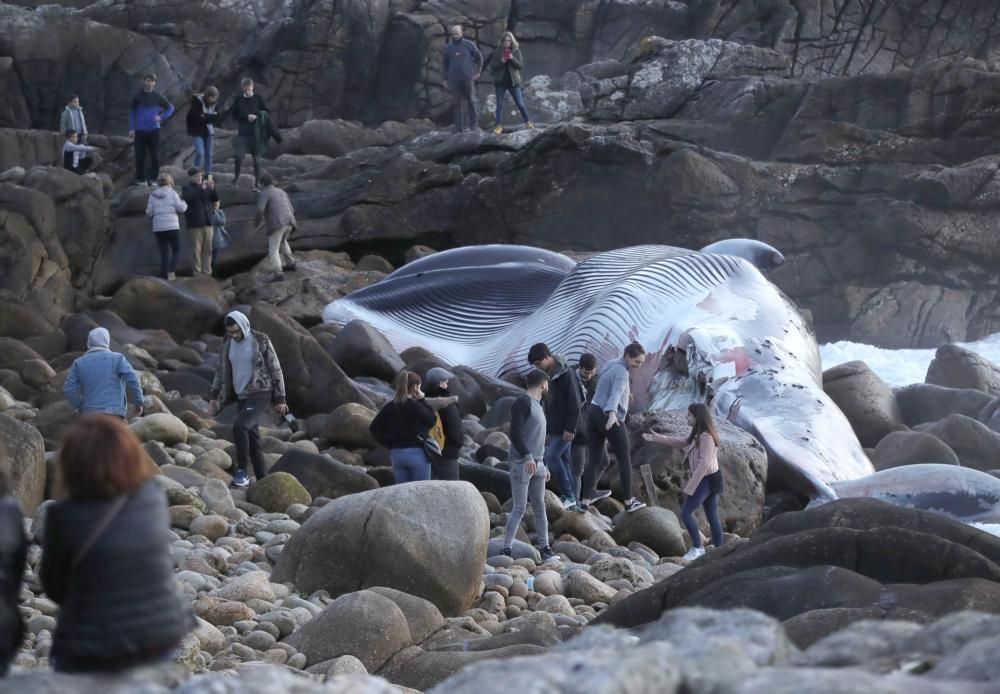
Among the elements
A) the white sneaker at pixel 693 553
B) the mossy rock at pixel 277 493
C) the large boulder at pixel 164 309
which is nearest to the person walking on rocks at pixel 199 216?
the large boulder at pixel 164 309

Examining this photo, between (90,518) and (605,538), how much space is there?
7.42 metres

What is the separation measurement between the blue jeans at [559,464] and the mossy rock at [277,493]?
197 cm

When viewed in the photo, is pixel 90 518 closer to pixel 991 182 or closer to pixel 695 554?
pixel 695 554

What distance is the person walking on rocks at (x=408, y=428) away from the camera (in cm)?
1021

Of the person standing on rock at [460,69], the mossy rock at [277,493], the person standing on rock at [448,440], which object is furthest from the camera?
the person standing on rock at [460,69]

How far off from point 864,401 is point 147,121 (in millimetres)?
12928

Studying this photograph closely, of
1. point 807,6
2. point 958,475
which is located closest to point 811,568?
point 958,475

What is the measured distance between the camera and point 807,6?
119ft

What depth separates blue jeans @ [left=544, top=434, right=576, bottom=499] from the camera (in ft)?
38.4

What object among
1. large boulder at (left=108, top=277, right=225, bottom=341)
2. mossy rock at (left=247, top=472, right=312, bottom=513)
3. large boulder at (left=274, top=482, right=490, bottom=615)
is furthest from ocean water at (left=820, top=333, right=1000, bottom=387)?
large boulder at (left=274, top=482, right=490, bottom=615)

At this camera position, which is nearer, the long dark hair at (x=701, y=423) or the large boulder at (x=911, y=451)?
the long dark hair at (x=701, y=423)

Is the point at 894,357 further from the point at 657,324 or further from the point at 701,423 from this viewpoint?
the point at 701,423

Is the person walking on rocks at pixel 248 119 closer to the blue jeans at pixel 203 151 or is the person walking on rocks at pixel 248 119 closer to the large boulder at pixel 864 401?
the blue jeans at pixel 203 151

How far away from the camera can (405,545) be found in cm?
854
